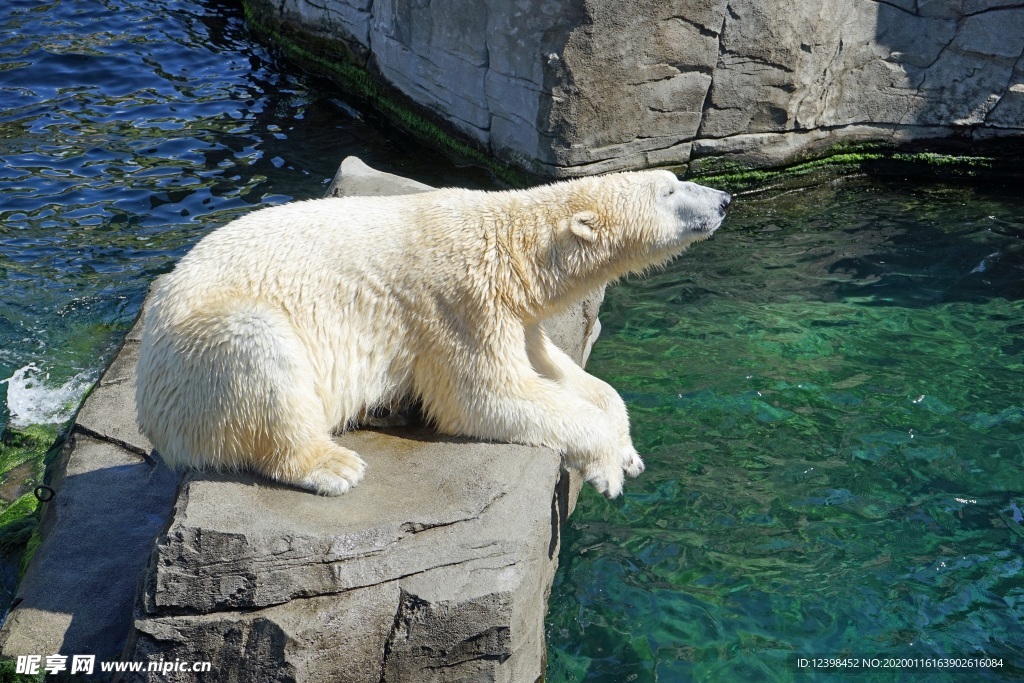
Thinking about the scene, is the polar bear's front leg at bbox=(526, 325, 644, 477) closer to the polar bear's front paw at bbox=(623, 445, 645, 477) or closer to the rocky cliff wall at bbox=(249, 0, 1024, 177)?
the polar bear's front paw at bbox=(623, 445, 645, 477)

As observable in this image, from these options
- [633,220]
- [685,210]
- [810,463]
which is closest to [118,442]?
[633,220]

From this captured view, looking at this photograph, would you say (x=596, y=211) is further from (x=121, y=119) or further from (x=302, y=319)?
(x=121, y=119)

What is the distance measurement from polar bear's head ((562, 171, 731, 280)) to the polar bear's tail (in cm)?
139

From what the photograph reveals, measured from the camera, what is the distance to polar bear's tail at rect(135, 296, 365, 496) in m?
3.69

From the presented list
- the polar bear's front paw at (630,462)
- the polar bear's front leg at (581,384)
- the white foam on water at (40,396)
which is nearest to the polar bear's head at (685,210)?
the polar bear's front leg at (581,384)

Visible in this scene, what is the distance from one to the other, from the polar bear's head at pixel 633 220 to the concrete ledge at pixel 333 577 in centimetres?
96

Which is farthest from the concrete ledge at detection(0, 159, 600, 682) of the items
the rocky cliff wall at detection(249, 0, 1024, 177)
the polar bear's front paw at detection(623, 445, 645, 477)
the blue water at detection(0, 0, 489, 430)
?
the rocky cliff wall at detection(249, 0, 1024, 177)

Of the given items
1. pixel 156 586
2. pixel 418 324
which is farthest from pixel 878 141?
pixel 156 586

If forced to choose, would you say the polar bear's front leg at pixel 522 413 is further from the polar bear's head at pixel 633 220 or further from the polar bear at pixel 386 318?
the polar bear's head at pixel 633 220

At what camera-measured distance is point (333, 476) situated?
3.81 metres

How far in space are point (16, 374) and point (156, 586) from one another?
13.1 feet

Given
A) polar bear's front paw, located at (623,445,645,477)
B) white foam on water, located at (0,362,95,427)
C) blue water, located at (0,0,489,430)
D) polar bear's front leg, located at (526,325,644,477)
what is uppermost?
polar bear's front leg, located at (526,325,644,477)

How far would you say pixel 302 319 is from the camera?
3977mm

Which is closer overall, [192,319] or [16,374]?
[192,319]
